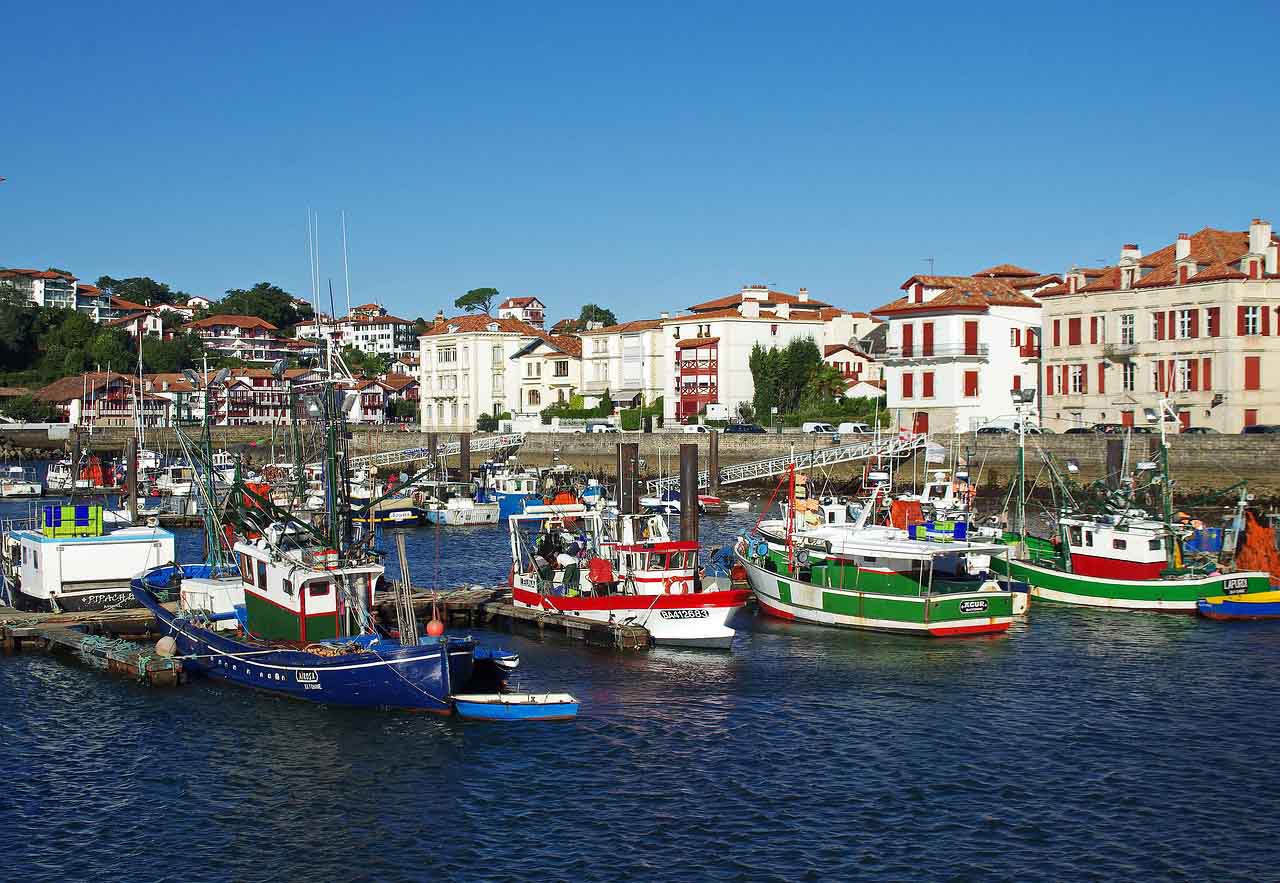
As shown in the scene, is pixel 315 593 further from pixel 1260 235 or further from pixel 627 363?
pixel 627 363

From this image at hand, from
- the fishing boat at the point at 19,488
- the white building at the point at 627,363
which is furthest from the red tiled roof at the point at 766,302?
the fishing boat at the point at 19,488

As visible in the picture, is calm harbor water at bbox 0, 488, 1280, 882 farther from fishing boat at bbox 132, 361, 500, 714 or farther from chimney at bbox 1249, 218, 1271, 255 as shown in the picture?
chimney at bbox 1249, 218, 1271, 255

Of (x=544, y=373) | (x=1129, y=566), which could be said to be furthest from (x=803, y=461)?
(x=544, y=373)

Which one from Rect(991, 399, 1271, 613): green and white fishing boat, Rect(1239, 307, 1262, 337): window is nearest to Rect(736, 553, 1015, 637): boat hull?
Rect(991, 399, 1271, 613): green and white fishing boat

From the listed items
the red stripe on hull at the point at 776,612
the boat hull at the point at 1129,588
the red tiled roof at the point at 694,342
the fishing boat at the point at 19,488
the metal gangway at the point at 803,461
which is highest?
the red tiled roof at the point at 694,342

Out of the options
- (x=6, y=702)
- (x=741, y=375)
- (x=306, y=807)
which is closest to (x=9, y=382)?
(x=741, y=375)

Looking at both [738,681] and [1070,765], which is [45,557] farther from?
[1070,765]

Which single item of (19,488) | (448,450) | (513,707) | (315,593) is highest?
(448,450)

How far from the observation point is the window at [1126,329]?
7975 centimetres

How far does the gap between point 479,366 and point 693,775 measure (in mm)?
111813

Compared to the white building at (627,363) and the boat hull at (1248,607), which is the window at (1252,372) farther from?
the white building at (627,363)

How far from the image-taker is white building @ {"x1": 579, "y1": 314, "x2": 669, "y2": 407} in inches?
4956

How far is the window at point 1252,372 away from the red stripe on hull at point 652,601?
47390mm

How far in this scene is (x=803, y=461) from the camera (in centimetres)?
8450
